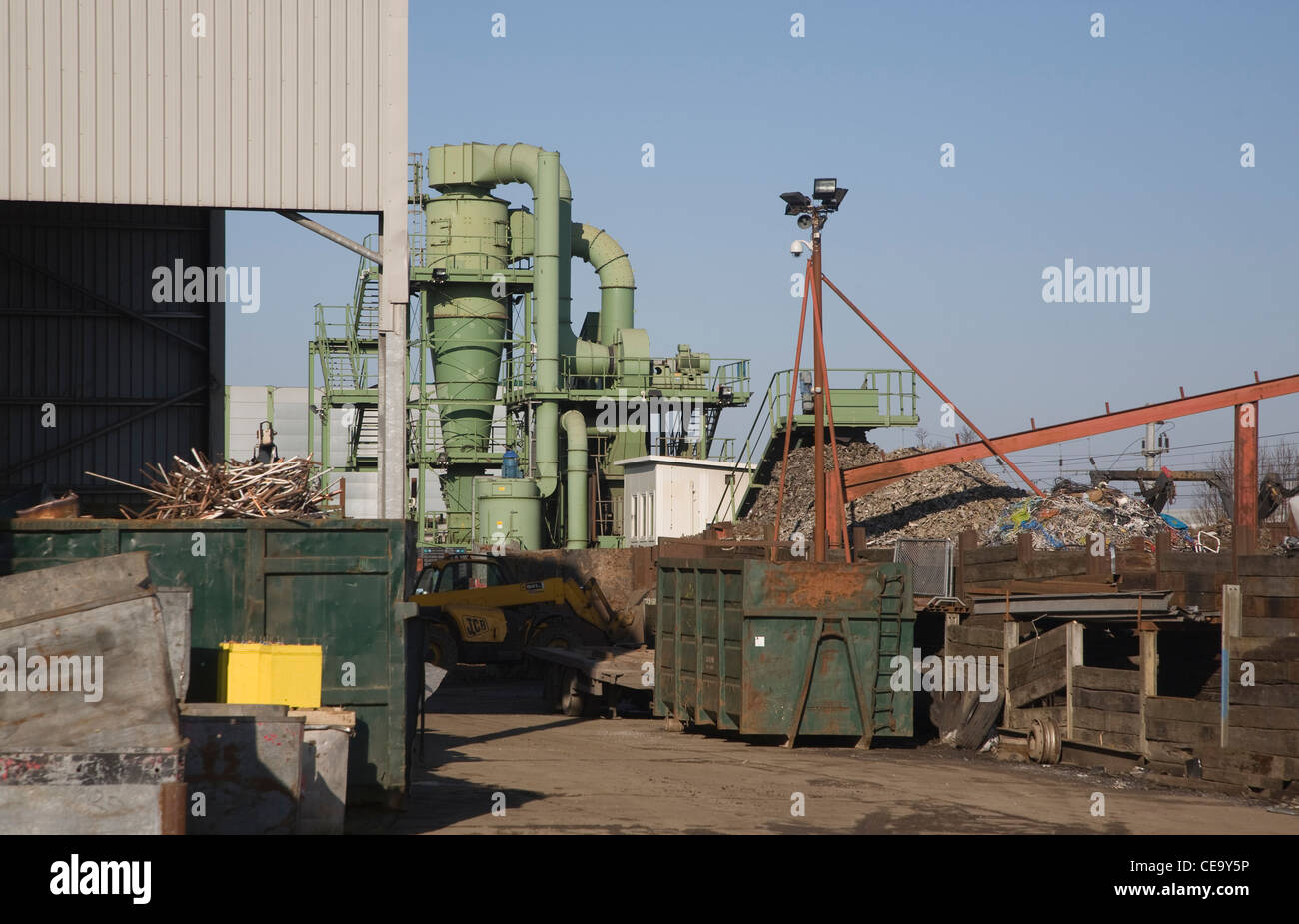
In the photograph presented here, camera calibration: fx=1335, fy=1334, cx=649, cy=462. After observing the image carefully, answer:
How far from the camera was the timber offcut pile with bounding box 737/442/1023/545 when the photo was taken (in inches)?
1076

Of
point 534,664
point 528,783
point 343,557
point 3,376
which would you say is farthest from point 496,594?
point 343,557

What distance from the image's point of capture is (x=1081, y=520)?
2111 cm

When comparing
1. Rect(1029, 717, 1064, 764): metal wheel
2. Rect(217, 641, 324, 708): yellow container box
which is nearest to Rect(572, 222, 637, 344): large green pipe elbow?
Rect(1029, 717, 1064, 764): metal wheel

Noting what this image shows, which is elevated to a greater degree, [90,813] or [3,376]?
[3,376]

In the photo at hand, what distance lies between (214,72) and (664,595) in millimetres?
8551

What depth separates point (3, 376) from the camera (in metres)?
18.7

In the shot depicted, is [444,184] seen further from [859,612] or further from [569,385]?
[859,612]

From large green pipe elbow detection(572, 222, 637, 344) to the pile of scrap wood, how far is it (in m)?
28.2

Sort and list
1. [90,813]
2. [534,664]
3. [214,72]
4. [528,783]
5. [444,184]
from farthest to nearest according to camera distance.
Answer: [444,184]
[534,664]
[214,72]
[528,783]
[90,813]

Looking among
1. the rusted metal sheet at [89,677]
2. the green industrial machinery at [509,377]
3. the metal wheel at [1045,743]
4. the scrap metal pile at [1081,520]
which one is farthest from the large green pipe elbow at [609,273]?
the rusted metal sheet at [89,677]

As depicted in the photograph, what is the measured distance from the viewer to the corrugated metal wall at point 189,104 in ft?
46.9

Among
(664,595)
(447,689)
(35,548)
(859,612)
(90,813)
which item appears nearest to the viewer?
(90,813)

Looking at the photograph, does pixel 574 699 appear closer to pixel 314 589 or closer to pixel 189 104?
pixel 314 589

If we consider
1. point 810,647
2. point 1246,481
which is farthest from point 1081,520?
point 810,647
